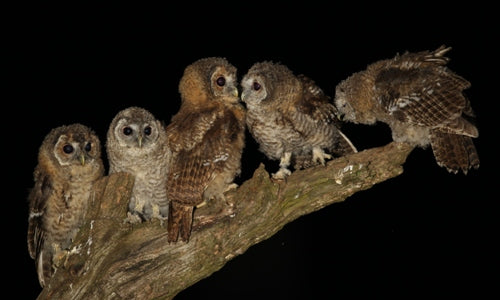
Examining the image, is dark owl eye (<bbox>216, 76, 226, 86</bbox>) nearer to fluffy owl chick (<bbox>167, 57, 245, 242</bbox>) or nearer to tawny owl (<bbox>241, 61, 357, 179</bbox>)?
fluffy owl chick (<bbox>167, 57, 245, 242</bbox>)

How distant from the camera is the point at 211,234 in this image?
4062 mm

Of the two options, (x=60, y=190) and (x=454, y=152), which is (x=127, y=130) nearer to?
(x=60, y=190)

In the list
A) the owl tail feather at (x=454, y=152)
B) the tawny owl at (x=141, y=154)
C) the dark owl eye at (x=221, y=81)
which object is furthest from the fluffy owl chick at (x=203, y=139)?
the owl tail feather at (x=454, y=152)

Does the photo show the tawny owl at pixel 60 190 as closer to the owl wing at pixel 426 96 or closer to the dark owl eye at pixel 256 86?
the dark owl eye at pixel 256 86

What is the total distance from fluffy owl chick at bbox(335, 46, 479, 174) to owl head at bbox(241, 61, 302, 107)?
0.67 metres

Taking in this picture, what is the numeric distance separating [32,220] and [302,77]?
2463 mm

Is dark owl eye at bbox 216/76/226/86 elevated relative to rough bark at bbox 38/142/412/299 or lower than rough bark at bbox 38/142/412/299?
elevated

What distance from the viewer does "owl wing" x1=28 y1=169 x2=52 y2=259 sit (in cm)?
460

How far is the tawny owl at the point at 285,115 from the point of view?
13.9 ft

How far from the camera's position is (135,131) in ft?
13.5

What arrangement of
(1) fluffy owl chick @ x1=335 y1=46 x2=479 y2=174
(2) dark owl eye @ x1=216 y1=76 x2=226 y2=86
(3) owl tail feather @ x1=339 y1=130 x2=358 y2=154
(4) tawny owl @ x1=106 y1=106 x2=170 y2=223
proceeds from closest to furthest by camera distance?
(1) fluffy owl chick @ x1=335 y1=46 x2=479 y2=174 → (4) tawny owl @ x1=106 y1=106 x2=170 y2=223 → (2) dark owl eye @ x1=216 y1=76 x2=226 y2=86 → (3) owl tail feather @ x1=339 y1=130 x2=358 y2=154

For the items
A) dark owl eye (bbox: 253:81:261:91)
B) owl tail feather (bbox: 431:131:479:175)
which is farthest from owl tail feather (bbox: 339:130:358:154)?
dark owl eye (bbox: 253:81:261:91)

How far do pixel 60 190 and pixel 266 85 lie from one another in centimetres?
183

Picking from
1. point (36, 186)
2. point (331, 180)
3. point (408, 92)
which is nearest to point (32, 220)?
point (36, 186)
